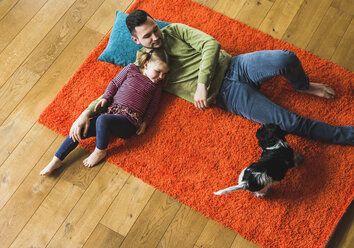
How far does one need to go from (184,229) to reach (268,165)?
1.67 ft

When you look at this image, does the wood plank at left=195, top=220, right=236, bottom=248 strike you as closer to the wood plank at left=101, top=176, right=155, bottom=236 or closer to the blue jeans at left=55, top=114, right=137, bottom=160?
the wood plank at left=101, top=176, right=155, bottom=236

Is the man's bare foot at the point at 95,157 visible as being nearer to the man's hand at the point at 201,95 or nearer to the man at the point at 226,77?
the man at the point at 226,77

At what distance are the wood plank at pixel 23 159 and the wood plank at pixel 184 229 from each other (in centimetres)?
80

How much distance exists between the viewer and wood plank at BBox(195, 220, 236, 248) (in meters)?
1.45

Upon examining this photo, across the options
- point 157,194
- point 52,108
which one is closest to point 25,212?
point 52,108

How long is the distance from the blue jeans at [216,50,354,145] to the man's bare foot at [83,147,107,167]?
693mm

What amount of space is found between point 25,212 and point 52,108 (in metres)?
0.56

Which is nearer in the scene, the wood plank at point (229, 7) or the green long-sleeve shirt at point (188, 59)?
the green long-sleeve shirt at point (188, 59)

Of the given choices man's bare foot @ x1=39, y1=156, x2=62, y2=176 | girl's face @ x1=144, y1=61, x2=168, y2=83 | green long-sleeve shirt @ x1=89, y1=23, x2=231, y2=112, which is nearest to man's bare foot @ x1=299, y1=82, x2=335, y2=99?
green long-sleeve shirt @ x1=89, y1=23, x2=231, y2=112

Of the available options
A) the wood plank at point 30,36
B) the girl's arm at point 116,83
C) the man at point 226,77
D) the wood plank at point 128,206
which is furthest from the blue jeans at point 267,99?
the wood plank at point 30,36

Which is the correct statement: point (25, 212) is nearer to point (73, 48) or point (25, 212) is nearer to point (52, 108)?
point (52, 108)

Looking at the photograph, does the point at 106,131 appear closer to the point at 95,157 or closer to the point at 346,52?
the point at 95,157

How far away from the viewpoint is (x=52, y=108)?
1.74 meters

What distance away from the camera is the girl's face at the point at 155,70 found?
60.2 inches
